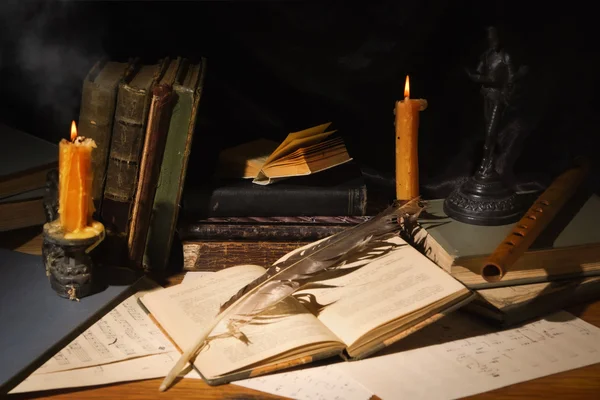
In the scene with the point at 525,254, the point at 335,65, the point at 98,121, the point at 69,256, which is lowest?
the point at 69,256

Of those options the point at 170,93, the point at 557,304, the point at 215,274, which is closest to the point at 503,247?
the point at 557,304

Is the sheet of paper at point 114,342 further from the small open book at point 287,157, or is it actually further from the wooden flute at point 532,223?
the wooden flute at point 532,223

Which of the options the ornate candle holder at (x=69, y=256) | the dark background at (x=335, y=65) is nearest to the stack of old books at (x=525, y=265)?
the dark background at (x=335, y=65)

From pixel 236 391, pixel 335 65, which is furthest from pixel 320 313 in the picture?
pixel 335 65

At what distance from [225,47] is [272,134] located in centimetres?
23

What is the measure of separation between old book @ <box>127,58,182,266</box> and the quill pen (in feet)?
0.91

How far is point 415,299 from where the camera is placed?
50.1 inches

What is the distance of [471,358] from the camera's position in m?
1.26

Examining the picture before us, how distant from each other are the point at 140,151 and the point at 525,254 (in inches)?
28.6

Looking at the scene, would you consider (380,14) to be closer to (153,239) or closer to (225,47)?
(225,47)

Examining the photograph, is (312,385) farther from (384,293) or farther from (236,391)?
(384,293)

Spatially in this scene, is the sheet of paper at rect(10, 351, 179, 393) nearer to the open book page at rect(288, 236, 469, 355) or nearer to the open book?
the open book

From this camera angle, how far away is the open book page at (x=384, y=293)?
4.08 ft

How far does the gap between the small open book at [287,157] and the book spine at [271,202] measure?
1.5 inches
